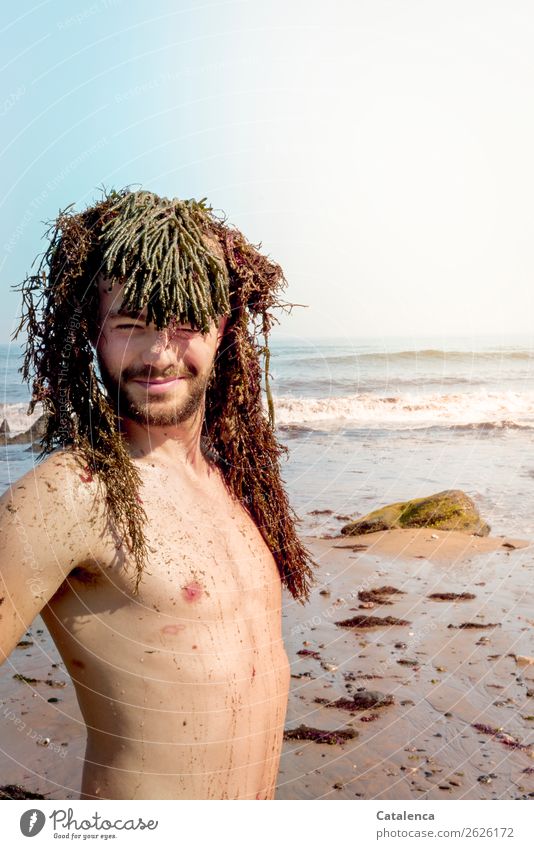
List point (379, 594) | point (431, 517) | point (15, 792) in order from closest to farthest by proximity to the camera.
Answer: point (15, 792) → point (379, 594) → point (431, 517)

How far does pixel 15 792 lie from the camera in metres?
4.21

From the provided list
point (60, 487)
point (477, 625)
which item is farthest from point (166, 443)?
point (477, 625)

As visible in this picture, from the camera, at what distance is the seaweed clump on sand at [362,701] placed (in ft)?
16.7

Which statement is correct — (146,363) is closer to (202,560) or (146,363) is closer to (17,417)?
(202,560)

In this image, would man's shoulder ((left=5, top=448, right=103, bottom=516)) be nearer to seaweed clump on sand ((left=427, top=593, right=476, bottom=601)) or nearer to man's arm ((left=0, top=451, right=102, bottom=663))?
man's arm ((left=0, top=451, right=102, bottom=663))

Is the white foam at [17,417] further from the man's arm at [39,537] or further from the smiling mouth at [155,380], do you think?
the man's arm at [39,537]

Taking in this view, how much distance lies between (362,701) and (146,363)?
11.4 feet

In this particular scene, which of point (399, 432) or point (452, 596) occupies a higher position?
point (399, 432)

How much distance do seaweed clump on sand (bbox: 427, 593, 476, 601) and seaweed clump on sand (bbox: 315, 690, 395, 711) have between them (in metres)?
1.80

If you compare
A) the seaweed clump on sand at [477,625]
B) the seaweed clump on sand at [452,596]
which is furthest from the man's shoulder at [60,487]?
the seaweed clump on sand at [452,596]

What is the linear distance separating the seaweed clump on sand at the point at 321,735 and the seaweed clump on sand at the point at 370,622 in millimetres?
1454
